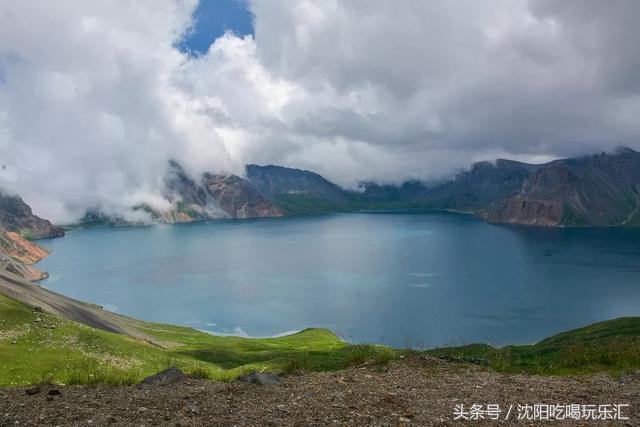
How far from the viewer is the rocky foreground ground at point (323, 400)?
1228 cm

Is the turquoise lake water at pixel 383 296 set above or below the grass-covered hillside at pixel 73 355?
below

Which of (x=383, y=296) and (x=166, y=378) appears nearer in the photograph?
(x=166, y=378)

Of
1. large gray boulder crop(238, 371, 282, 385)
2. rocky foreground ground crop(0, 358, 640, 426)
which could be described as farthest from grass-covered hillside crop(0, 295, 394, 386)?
rocky foreground ground crop(0, 358, 640, 426)

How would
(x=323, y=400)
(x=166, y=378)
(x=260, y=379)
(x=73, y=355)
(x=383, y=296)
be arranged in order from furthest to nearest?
(x=383, y=296), (x=73, y=355), (x=166, y=378), (x=260, y=379), (x=323, y=400)

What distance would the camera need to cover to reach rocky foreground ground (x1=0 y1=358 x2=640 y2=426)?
1228 cm

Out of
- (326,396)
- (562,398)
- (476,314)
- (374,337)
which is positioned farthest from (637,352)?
(476,314)

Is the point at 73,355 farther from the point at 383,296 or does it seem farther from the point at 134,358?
the point at 383,296

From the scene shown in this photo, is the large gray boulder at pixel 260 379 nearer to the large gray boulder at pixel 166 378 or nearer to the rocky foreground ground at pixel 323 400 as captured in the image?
the rocky foreground ground at pixel 323 400

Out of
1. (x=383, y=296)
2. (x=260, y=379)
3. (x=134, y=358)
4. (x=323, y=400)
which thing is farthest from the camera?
(x=383, y=296)

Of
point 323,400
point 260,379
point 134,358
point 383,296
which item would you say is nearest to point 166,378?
point 260,379

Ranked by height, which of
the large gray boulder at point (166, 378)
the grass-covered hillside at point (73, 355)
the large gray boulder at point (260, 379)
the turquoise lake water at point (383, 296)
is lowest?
the turquoise lake water at point (383, 296)

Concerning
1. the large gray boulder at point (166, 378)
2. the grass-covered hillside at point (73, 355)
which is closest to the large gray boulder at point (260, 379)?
the large gray boulder at point (166, 378)

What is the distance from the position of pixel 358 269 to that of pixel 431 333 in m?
80.8

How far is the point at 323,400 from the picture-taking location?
1393 cm
